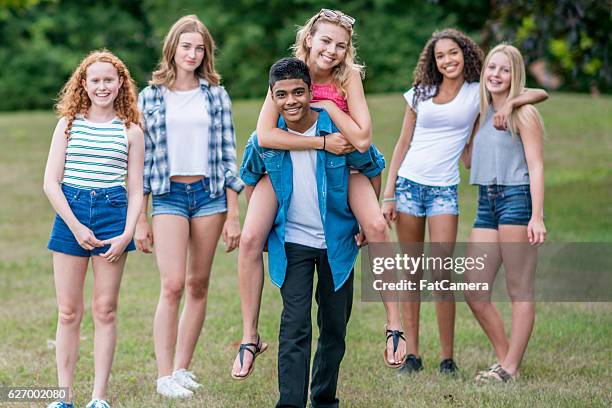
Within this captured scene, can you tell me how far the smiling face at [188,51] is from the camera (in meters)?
5.73

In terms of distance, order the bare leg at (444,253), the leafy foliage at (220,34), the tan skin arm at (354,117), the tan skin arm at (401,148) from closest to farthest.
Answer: the tan skin arm at (354,117)
the bare leg at (444,253)
the tan skin arm at (401,148)
the leafy foliage at (220,34)

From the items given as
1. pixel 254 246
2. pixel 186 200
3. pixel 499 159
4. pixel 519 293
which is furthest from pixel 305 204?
pixel 519 293

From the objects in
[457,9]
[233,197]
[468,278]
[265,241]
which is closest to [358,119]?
[265,241]

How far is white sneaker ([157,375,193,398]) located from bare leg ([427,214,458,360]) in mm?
1642

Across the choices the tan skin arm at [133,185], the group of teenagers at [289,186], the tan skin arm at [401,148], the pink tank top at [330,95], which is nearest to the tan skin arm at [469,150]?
the group of teenagers at [289,186]

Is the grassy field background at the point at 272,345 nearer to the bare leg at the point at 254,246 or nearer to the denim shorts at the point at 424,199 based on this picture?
the bare leg at the point at 254,246

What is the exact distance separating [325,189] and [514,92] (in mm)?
1734

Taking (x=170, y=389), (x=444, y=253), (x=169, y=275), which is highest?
(x=444, y=253)

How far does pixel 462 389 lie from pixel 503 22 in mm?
7300

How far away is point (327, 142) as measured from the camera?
4.77 m

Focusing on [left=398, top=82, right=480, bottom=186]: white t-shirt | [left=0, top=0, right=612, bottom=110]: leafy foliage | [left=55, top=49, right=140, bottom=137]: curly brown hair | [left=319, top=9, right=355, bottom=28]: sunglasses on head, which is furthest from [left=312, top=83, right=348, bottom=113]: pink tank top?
[left=0, top=0, right=612, bottom=110]: leafy foliage

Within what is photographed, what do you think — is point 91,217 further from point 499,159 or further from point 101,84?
point 499,159

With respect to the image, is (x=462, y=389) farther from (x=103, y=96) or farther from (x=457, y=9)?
(x=457, y=9)

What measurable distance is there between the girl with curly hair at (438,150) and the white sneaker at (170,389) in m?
1.39
